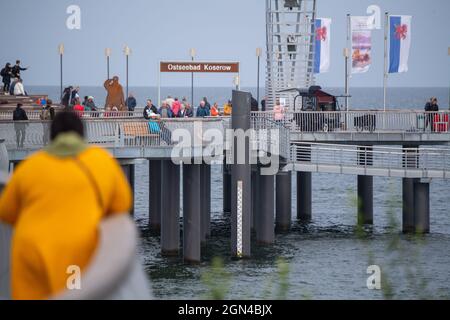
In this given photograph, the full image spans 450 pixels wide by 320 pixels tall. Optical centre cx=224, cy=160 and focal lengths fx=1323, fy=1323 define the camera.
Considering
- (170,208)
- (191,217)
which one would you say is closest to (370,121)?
(170,208)

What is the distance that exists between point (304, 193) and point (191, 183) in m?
16.4

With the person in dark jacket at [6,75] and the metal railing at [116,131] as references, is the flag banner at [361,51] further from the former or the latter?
the metal railing at [116,131]

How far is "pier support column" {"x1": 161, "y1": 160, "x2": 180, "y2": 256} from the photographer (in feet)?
123

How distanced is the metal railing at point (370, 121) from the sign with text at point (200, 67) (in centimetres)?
274

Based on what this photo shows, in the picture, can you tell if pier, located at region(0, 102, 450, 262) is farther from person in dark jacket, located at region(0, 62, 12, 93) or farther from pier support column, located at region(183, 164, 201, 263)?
person in dark jacket, located at region(0, 62, 12, 93)

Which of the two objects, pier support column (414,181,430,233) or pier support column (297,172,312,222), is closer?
pier support column (414,181,430,233)

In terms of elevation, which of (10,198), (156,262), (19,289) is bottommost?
(156,262)

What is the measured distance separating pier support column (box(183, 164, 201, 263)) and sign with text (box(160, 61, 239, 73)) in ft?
30.6

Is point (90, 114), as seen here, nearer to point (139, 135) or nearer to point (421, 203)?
point (139, 135)

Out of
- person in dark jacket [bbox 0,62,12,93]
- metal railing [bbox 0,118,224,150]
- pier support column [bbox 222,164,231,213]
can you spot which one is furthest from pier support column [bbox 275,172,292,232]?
person in dark jacket [bbox 0,62,12,93]

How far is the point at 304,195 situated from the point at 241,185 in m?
16.4
